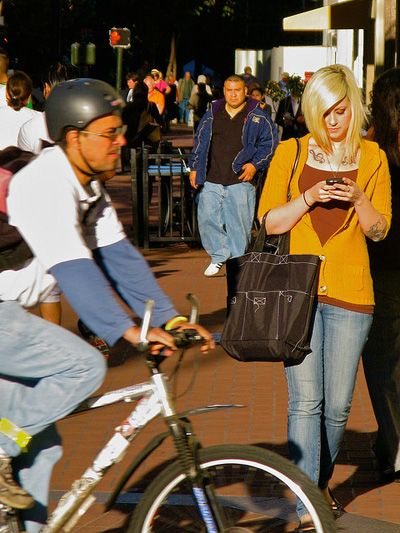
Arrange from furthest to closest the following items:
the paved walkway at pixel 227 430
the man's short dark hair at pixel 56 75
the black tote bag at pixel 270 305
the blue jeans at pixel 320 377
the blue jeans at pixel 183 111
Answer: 1. the blue jeans at pixel 183 111
2. the man's short dark hair at pixel 56 75
3. the paved walkway at pixel 227 430
4. the blue jeans at pixel 320 377
5. the black tote bag at pixel 270 305

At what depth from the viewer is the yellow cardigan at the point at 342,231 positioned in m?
3.81

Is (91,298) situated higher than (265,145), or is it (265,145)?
(265,145)

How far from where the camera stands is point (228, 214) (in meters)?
9.76

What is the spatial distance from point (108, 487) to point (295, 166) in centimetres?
181

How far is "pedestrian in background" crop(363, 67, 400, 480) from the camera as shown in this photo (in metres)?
4.26

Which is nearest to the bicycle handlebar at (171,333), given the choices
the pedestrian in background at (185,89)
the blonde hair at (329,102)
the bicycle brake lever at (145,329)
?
the bicycle brake lever at (145,329)

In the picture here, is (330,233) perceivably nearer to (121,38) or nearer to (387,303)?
(387,303)

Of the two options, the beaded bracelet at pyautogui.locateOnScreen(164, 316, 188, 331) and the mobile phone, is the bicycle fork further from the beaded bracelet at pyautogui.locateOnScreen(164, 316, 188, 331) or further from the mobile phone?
the mobile phone

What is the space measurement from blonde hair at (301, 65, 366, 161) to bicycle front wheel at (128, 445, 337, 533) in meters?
1.43

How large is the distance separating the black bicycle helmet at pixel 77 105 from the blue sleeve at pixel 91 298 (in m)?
0.49

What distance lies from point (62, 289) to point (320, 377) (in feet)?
4.42

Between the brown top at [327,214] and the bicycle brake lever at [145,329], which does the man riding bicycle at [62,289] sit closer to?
the bicycle brake lever at [145,329]

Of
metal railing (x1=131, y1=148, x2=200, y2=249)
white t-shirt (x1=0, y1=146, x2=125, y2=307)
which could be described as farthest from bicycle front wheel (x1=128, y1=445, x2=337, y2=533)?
metal railing (x1=131, y1=148, x2=200, y2=249)

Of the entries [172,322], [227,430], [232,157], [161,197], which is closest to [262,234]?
[172,322]
